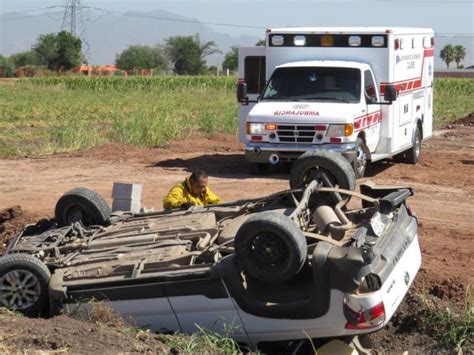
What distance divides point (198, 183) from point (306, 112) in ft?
19.5

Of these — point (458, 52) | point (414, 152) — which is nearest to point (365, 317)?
point (414, 152)

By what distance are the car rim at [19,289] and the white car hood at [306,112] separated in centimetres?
844

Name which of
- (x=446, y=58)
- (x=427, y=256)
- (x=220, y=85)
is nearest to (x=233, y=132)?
(x=427, y=256)

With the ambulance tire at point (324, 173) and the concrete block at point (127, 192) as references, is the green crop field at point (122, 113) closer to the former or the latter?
the concrete block at point (127, 192)

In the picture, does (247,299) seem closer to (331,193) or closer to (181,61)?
(331,193)

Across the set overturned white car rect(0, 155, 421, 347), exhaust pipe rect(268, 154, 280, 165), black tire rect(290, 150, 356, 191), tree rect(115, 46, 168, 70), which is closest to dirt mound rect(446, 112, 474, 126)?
exhaust pipe rect(268, 154, 280, 165)

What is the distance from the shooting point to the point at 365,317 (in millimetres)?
6547

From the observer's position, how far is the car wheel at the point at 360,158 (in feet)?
50.7

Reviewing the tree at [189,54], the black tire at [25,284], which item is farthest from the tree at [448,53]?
the black tire at [25,284]

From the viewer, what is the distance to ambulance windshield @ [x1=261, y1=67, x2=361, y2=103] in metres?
15.9

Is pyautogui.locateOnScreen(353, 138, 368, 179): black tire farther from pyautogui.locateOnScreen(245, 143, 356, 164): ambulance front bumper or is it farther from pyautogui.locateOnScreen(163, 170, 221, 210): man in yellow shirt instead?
pyautogui.locateOnScreen(163, 170, 221, 210): man in yellow shirt

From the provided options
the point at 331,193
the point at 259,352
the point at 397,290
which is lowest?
the point at 259,352

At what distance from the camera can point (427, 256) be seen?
33.2 feet

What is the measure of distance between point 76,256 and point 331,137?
8.05 metres
